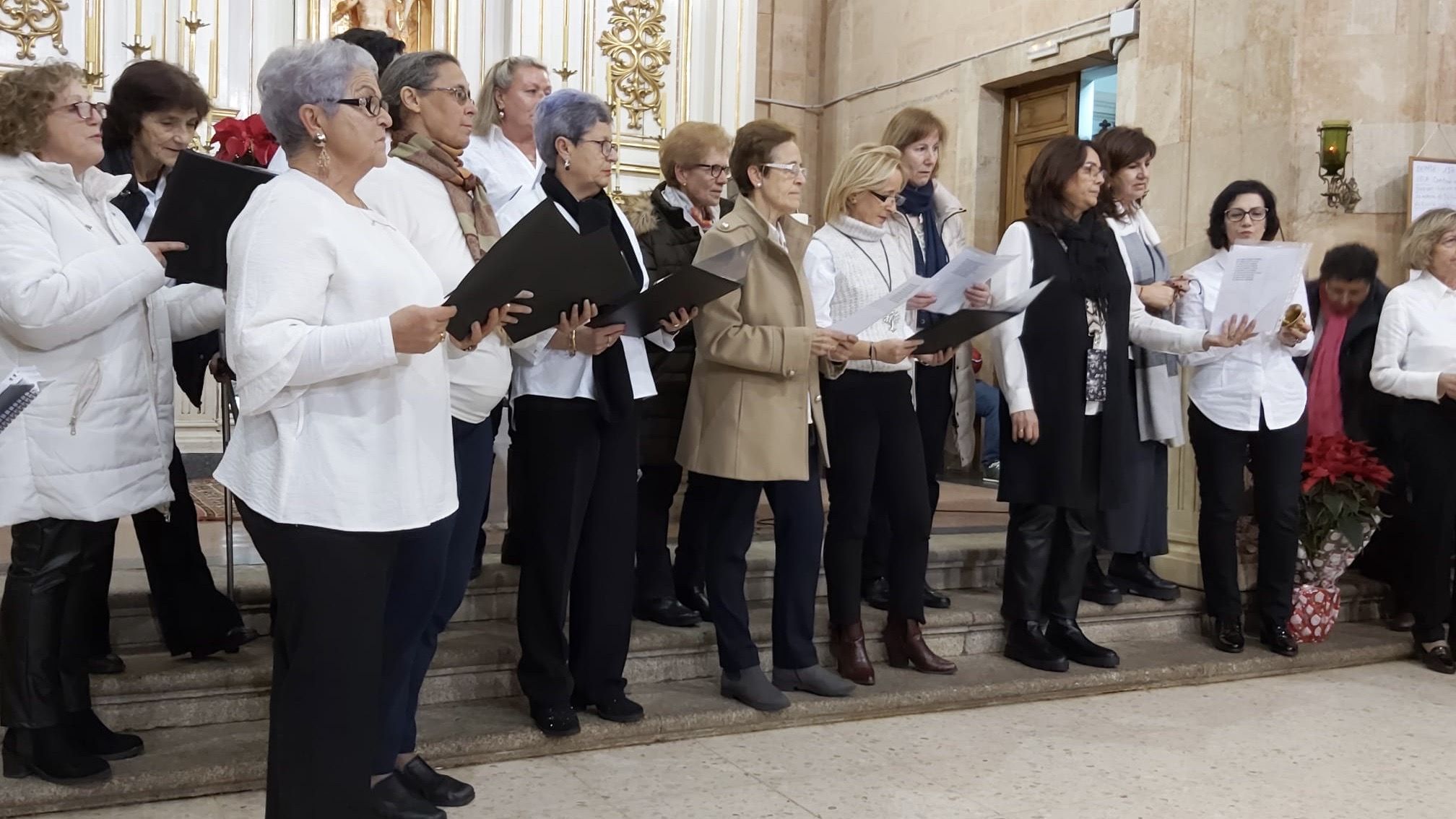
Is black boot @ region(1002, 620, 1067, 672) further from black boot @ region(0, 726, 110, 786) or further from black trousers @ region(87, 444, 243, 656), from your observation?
black boot @ region(0, 726, 110, 786)

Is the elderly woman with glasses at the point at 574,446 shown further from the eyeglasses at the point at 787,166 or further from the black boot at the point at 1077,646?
the black boot at the point at 1077,646

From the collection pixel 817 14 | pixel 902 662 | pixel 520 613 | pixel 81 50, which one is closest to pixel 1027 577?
pixel 902 662

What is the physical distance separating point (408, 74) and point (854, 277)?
4.53 ft

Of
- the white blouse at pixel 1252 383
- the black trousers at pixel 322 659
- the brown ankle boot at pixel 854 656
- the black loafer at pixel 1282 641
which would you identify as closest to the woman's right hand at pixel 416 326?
the black trousers at pixel 322 659

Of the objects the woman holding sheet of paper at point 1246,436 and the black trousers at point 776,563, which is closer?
the black trousers at point 776,563

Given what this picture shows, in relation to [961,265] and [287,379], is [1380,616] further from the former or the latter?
[287,379]

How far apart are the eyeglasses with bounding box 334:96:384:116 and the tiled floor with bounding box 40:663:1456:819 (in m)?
1.48

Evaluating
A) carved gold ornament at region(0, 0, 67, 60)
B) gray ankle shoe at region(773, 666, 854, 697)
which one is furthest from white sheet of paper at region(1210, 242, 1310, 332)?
carved gold ornament at region(0, 0, 67, 60)

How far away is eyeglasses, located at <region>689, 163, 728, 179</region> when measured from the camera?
12.2ft

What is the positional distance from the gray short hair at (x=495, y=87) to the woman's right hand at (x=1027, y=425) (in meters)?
1.71

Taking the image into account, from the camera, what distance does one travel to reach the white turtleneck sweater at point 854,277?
3646 millimetres

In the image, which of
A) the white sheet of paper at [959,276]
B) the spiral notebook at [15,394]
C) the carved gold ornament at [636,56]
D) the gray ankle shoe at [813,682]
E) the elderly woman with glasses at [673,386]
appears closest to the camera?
the spiral notebook at [15,394]

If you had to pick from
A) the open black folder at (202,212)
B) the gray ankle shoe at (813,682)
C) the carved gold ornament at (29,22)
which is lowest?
the gray ankle shoe at (813,682)

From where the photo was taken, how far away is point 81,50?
642cm
